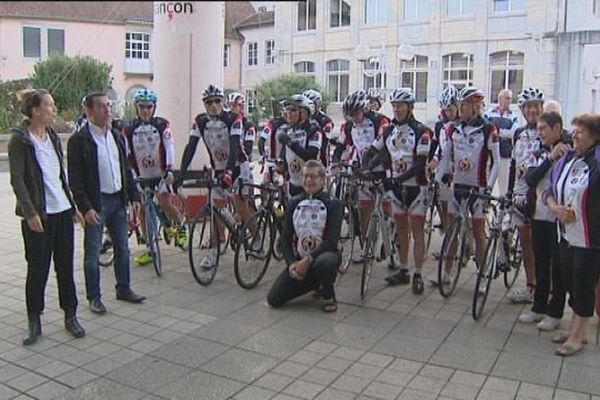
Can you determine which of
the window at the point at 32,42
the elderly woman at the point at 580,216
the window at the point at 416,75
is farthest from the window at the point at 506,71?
the elderly woman at the point at 580,216

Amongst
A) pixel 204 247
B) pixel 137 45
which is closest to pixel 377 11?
pixel 137 45

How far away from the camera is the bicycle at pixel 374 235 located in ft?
21.0

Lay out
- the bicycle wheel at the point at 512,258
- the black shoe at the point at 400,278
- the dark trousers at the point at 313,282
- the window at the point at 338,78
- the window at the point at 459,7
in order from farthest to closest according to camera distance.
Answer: the window at the point at 338,78 → the window at the point at 459,7 → the black shoe at the point at 400,278 → the bicycle wheel at the point at 512,258 → the dark trousers at the point at 313,282

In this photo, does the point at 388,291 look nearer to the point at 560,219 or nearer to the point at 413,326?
the point at 413,326

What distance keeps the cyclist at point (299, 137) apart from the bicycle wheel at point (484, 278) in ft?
6.93

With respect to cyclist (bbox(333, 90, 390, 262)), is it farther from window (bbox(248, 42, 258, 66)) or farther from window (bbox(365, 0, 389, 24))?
window (bbox(248, 42, 258, 66))

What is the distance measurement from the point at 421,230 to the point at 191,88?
201 inches

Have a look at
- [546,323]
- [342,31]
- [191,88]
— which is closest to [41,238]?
[546,323]

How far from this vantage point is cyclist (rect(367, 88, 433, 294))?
262 inches

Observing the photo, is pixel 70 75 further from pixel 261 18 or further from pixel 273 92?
pixel 261 18

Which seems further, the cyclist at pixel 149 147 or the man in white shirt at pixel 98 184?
the cyclist at pixel 149 147

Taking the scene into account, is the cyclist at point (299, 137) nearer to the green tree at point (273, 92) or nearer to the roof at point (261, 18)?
→ the roof at point (261, 18)

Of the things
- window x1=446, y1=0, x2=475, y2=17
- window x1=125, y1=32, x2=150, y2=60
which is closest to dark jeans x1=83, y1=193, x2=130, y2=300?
window x1=446, y1=0, x2=475, y2=17

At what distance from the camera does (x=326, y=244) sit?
6062mm
